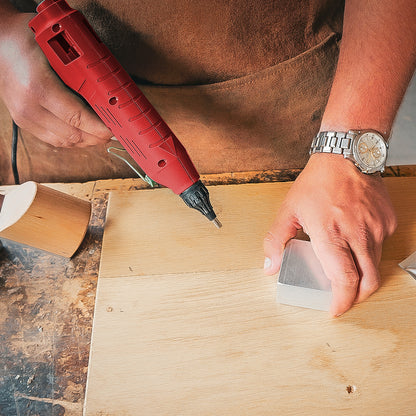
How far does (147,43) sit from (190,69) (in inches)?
4.8

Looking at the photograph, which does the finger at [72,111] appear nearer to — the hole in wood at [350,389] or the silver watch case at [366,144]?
the silver watch case at [366,144]

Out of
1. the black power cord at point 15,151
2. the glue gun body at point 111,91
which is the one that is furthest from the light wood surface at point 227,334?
the black power cord at point 15,151

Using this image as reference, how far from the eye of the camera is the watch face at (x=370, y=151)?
78 cm

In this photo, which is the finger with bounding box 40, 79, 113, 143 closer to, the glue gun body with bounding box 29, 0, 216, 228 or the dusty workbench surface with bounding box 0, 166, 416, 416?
the glue gun body with bounding box 29, 0, 216, 228

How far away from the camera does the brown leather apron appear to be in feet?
Answer: 3.33

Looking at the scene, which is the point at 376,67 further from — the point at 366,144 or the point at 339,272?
the point at 339,272

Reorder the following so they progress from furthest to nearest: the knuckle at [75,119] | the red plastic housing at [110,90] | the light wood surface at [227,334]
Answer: the knuckle at [75,119] < the red plastic housing at [110,90] < the light wood surface at [227,334]

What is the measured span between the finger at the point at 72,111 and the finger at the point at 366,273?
590 mm

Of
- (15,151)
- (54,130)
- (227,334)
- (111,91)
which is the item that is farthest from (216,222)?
(15,151)

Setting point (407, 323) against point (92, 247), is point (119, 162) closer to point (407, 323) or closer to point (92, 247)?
point (92, 247)

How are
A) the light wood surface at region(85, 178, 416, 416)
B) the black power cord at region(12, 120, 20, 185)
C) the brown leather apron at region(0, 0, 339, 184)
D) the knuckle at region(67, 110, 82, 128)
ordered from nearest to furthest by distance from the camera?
the light wood surface at region(85, 178, 416, 416), the knuckle at region(67, 110, 82, 128), the brown leather apron at region(0, 0, 339, 184), the black power cord at region(12, 120, 20, 185)

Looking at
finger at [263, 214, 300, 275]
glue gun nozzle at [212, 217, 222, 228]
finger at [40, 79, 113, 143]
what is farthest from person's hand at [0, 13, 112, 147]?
finger at [263, 214, 300, 275]

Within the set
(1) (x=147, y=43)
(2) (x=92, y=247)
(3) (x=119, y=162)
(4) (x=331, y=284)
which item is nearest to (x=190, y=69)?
(1) (x=147, y=43)

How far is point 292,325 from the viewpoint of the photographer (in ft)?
2.39
